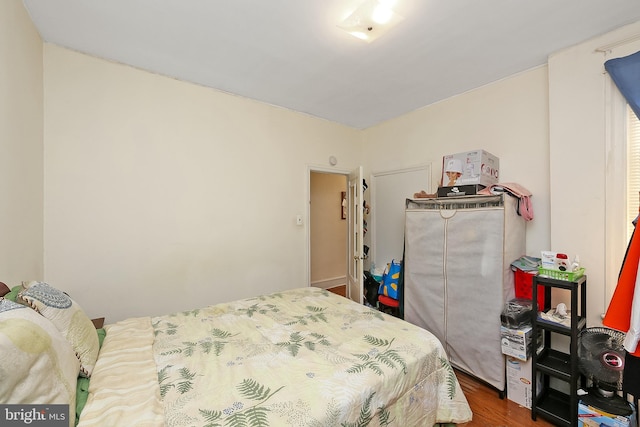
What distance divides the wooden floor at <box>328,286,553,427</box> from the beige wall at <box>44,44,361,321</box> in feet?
6.58

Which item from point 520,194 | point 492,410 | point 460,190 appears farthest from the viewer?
point 460,190

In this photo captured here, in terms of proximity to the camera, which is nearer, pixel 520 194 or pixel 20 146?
pixel 20 146

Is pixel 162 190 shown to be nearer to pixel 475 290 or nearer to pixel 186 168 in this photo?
pixel 186 168

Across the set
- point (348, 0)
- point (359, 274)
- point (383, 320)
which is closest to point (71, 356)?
point (383, 320)

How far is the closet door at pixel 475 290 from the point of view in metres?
2.08

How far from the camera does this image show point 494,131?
8.40 ft

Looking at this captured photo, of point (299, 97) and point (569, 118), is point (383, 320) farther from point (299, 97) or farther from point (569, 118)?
point (299, 97)

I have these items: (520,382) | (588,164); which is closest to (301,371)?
(520,382)

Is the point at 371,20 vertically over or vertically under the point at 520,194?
over

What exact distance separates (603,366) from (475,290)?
79cm

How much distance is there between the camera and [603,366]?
1.66 metres

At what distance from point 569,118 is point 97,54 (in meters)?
3.78

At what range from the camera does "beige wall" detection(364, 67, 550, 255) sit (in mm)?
2268

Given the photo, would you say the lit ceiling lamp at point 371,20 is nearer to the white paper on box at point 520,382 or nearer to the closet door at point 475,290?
the closet door at point 475,290
